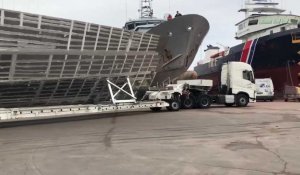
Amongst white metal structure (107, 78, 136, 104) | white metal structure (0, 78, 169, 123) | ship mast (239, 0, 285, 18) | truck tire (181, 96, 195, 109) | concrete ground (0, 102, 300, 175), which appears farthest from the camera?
ship mast (239, 0, 285, 18)

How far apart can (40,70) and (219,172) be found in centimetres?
1179

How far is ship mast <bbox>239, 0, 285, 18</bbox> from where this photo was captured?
5103cm

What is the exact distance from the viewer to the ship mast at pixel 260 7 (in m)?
51.0

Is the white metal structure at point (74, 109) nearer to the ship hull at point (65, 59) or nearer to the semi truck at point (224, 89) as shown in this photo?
the ship hull at point (65, 59)

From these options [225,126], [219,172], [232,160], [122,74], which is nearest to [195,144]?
[232,160]

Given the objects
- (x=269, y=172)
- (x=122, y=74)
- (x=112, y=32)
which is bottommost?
(x=269, y=172)

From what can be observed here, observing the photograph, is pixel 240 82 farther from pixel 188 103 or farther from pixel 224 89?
pixel 188 103

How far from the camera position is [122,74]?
2058 cm

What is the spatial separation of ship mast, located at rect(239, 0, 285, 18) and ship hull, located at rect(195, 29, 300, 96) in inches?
523

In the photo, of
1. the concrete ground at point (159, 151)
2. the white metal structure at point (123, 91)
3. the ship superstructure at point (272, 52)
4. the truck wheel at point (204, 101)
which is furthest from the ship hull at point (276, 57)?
the concrete ground at point (159, 151)

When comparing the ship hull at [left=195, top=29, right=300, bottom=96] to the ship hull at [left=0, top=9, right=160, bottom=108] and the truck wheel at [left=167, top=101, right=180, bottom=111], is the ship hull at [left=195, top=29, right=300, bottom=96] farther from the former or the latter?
the ship hull at [left=0, top=9, right=160, bottom=108]

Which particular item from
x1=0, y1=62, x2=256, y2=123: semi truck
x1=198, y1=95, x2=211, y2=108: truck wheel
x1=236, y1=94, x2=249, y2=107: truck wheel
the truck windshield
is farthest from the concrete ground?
the truck windshield

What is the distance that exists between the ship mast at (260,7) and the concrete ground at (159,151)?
39.4 m

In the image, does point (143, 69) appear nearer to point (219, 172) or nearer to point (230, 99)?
point (230, 99)
